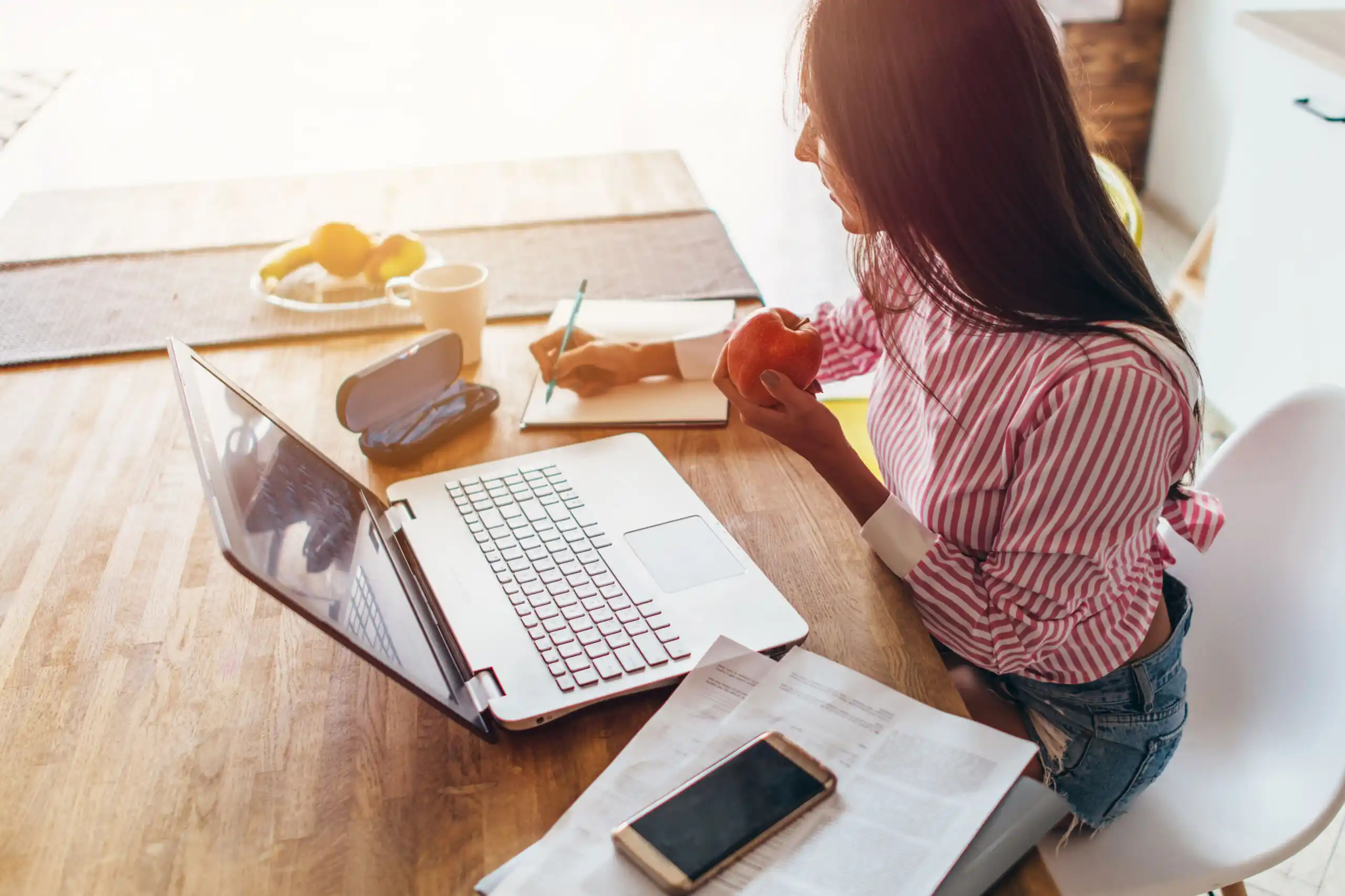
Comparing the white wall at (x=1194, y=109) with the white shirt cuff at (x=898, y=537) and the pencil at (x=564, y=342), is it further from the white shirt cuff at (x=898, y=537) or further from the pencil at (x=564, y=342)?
the white shirt cuff at (x=898, y=537)

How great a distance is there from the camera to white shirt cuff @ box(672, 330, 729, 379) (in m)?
1.23

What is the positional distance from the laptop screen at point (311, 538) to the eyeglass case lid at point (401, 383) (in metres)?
0.17

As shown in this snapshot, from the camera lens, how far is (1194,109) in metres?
3.42

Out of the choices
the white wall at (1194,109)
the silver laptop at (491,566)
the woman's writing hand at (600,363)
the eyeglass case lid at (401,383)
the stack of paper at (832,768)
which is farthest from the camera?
the white wall at (1194,109)

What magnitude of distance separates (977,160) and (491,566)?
50 centimetres

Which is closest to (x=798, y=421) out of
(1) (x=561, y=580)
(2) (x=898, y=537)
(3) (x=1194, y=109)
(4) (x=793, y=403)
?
(4) (x=793, y=403)

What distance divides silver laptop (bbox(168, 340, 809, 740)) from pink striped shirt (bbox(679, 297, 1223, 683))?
0.49ft

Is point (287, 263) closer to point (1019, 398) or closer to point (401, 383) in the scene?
point (401, 383)

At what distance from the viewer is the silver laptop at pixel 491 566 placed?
0.73m

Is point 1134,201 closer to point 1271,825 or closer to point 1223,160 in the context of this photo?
point 1271,825

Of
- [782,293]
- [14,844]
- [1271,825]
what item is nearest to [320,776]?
[14,844]

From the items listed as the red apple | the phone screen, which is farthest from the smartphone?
the red apple

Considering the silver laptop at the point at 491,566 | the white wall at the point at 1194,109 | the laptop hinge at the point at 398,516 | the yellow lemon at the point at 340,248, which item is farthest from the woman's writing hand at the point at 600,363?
the white wall at the point at 1194,109

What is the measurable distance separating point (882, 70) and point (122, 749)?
28.5 inches
